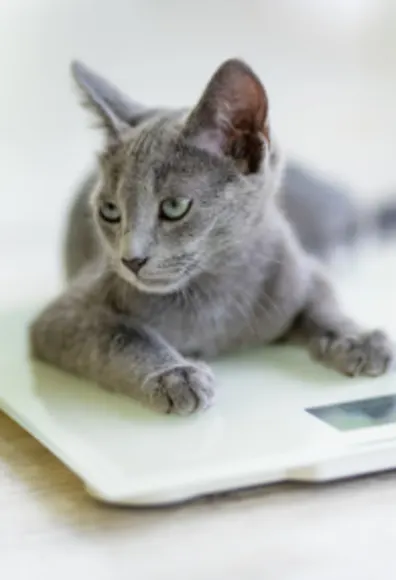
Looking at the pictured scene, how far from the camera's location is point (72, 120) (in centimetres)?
171

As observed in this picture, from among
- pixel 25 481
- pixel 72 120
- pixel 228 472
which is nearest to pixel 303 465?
pixel 228 472

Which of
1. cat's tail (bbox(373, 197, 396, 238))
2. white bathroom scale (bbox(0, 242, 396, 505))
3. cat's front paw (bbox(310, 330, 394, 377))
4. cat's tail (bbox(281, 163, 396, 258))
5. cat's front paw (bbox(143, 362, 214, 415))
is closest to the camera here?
white bathroom scale (bbox(0, 242, 396, 505))

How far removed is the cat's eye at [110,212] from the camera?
105 cm

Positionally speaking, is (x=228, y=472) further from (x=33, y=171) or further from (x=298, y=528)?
(x=33, y=171)

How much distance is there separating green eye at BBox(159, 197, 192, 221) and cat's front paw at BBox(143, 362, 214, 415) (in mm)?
145

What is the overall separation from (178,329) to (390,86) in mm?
894

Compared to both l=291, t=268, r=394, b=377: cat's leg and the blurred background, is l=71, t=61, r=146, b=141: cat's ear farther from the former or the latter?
the blurred background

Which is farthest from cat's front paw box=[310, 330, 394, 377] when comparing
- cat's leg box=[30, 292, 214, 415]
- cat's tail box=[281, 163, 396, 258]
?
cat's tail box=[281, 163, 396, 258]

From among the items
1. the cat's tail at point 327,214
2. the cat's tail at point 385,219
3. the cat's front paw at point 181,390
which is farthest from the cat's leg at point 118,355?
the cat's tail at point 385,219

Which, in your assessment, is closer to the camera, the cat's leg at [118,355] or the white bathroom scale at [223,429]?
the white bathroom scale at [223,429]

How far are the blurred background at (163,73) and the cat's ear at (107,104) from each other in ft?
1.48

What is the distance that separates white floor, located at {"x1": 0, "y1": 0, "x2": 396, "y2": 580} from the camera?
1.63 meters

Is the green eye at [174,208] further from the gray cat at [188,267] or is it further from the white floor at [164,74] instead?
the white floor at [164,74]

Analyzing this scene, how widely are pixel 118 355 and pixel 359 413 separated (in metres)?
0.25
